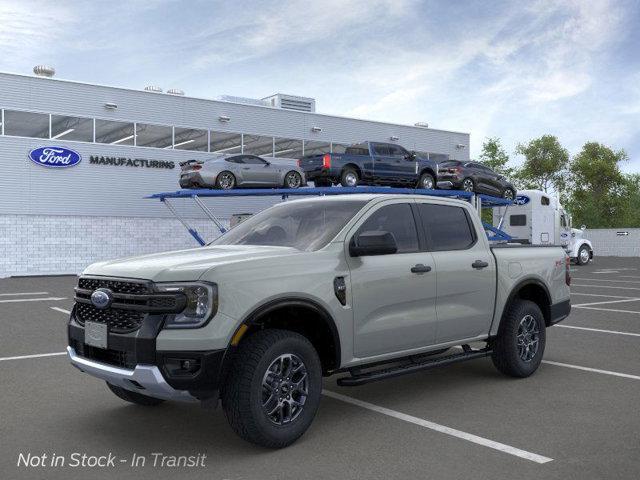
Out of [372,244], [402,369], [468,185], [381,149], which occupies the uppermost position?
[381,149]

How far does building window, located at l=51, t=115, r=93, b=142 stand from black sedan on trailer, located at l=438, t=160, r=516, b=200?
48.7 ft

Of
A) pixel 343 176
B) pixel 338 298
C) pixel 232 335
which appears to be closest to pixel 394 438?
pixel 338 298

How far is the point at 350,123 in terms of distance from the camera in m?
35.8

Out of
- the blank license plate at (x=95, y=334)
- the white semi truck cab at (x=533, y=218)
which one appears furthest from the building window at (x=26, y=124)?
the blank license plate at (x=95, y=334)

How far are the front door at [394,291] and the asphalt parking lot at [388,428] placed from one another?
64cm

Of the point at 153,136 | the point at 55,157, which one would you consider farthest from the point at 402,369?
the point at 153,136

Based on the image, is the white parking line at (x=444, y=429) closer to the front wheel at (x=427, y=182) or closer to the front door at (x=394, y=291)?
the front door at (x=394, y=291)

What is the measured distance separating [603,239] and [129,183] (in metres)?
36.2

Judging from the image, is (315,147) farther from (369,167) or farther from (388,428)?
(388,428)

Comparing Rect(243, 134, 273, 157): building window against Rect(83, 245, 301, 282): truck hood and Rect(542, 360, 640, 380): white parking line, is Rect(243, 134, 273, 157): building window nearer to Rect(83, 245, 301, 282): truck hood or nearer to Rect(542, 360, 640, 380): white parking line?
Rect(542, 360, 640, 380): white parking line

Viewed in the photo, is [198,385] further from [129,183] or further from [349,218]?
[129,183]

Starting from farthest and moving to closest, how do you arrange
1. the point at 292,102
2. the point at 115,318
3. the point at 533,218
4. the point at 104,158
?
the point at 292,102, the point at 533,218, the point at 104,158, the point at 115,318

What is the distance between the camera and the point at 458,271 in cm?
614

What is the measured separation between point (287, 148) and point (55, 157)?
11.4 metres
